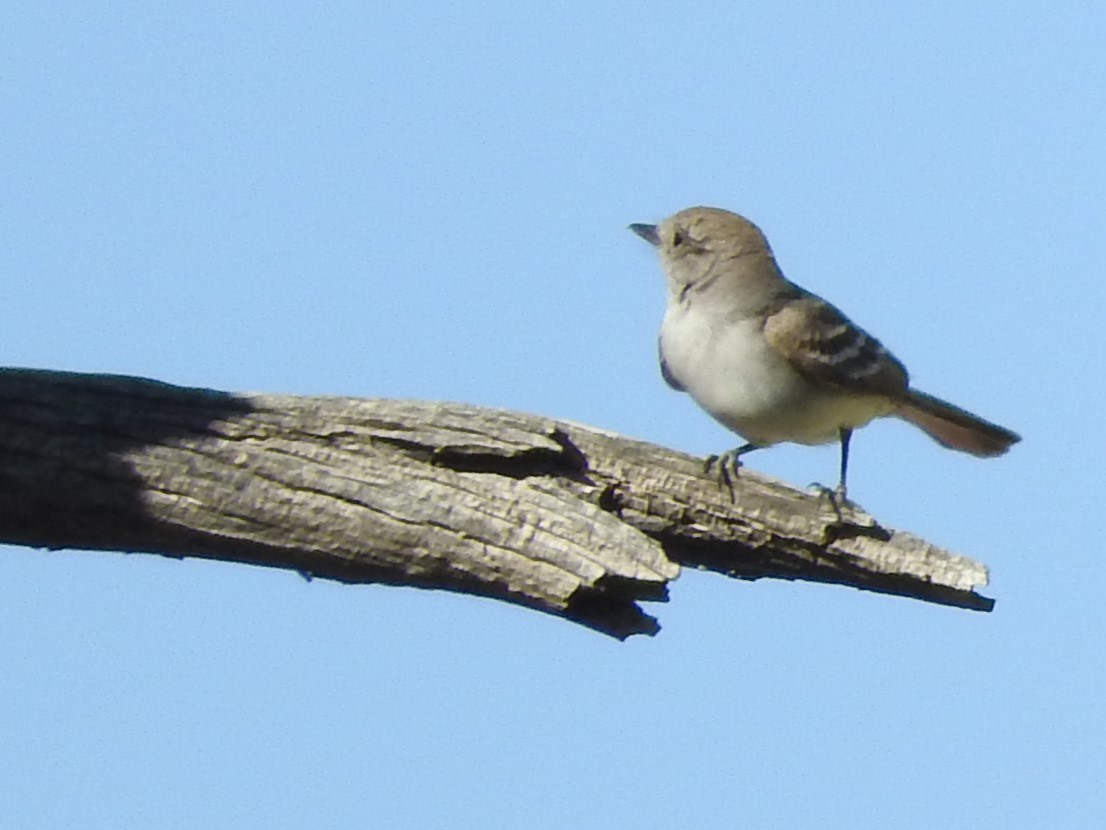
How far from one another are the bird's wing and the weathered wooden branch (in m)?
1.49

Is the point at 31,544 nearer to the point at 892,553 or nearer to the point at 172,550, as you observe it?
the point at 172,550

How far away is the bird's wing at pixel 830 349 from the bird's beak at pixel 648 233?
0.95 m

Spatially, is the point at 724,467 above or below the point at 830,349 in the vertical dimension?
below

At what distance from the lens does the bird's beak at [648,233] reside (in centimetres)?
802

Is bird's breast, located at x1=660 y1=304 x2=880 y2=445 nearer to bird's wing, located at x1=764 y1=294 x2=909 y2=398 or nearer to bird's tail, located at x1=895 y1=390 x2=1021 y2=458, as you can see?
bird's wing, located at x1=764 y1=294 x2=909 y2=398

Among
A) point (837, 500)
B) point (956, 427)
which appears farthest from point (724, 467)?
point (956, 427)

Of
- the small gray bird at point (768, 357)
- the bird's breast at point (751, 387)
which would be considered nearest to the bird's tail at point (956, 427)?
the small gray bird at point (768, 357)

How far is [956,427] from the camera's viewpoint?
766cm

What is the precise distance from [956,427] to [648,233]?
6.07ft

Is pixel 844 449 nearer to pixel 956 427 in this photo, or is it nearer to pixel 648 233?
pixel 956 427

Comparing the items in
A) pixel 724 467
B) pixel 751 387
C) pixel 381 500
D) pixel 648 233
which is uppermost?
pixel 648 233

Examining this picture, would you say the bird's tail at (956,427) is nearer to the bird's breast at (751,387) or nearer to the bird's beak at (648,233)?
the bird's breast at (751,387)

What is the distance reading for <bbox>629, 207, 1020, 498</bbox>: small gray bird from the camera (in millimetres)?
6922

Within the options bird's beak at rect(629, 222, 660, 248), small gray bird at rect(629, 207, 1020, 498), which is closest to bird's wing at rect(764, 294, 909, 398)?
small gray bird at rect(629, 207, 1020, 498)
